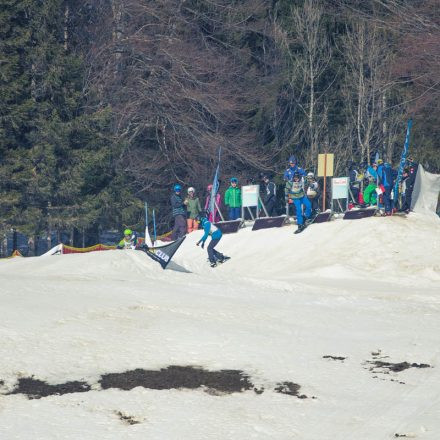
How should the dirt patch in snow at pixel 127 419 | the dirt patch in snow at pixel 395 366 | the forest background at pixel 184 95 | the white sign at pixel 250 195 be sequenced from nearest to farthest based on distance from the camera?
1. the dirt patch in snow at pixel 127 419
2. the dirt patch in snow at pixel 395 366
3. the white sign at pixel 250 195
4. the forest background at pixel 184 95

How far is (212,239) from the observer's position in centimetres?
2373

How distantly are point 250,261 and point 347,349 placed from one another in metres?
A: 10.7

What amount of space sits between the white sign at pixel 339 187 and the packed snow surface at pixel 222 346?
341cm

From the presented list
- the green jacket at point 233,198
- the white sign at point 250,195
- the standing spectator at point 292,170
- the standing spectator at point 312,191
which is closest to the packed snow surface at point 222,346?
the standing spectator at point 312,191

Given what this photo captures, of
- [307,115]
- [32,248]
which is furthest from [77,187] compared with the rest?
[307,115]

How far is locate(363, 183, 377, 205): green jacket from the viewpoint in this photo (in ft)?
87.2

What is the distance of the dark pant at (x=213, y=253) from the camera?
23712 millimetres

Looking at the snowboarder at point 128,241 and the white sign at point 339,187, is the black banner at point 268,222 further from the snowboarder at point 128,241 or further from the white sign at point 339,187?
the snowboarder at point 128,241

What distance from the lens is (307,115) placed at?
4091cm

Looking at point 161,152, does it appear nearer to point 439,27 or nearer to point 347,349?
point 439,27

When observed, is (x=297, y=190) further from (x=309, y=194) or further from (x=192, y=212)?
(x=192, y=212)

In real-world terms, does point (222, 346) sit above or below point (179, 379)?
above

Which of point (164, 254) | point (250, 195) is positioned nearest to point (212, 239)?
point (164, 254)

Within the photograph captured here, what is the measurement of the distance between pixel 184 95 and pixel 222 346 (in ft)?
75.9
